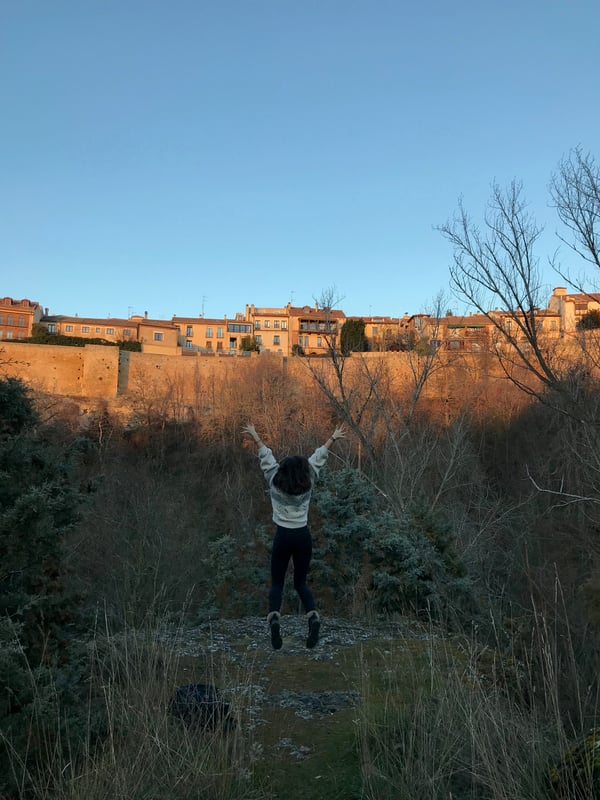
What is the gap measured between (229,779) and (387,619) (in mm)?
4259

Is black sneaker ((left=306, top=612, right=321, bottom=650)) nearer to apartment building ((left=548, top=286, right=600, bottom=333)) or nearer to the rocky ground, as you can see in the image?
the rocky ground

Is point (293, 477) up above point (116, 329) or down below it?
below

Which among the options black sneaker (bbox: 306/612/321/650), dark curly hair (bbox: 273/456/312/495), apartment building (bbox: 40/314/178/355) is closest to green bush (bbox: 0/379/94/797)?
dark curly hair (bbox: 273/456/312/495)

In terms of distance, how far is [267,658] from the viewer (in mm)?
5250

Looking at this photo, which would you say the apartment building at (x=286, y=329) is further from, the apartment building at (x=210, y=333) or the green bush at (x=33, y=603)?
the green bush at (x=33, y=603)

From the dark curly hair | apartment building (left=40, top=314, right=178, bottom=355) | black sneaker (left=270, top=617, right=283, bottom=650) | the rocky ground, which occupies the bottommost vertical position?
the rocky ground

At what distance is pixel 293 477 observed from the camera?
504 cm

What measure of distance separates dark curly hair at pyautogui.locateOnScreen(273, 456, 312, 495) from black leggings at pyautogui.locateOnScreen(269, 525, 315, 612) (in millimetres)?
A: 339

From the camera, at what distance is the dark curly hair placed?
5004 mm

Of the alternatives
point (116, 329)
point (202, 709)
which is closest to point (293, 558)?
point (202, 709)

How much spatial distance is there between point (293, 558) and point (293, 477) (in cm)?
66

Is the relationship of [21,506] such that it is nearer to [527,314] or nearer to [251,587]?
[251,587]

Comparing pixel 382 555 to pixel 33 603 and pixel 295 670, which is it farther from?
pixel 33 603

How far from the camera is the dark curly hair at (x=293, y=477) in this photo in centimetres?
500
